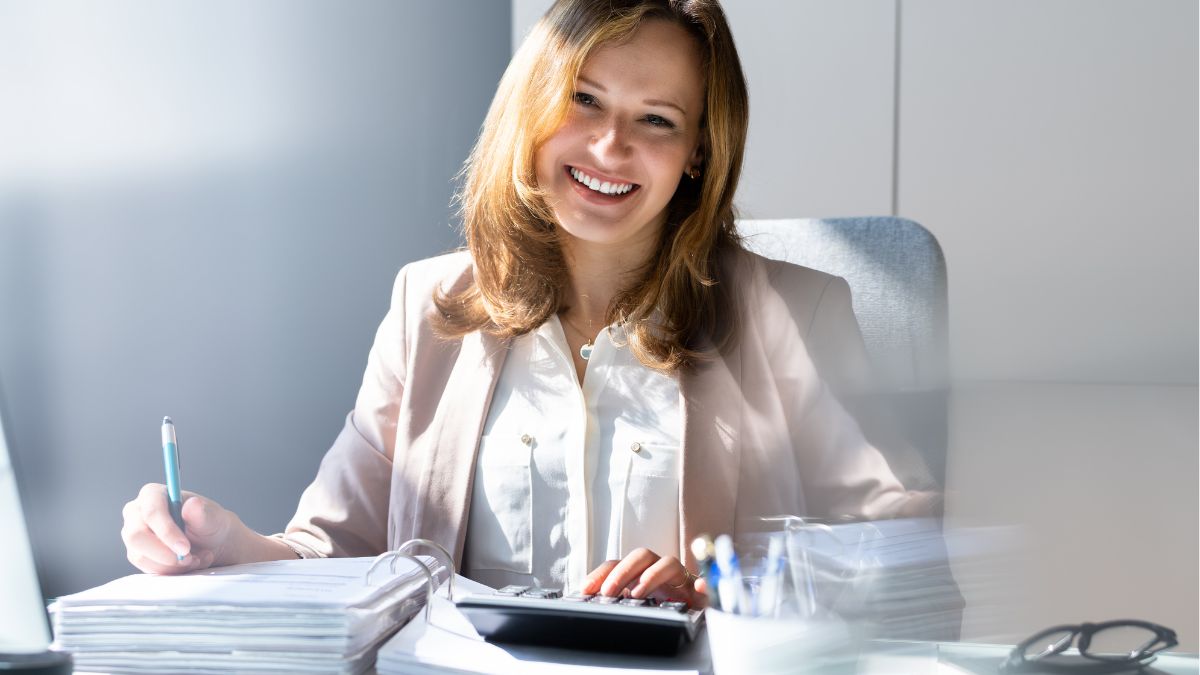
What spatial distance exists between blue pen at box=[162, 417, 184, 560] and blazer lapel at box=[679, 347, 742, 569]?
585mm

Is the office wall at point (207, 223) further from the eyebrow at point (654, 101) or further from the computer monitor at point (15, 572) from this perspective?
the eyebrow at point (654, 101)

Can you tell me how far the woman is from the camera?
127 cm

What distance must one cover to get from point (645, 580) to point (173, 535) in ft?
1.36

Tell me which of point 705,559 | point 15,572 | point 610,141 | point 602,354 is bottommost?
point 15,572

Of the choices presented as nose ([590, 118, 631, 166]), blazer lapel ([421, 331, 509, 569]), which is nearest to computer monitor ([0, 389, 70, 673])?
blazer lapel ([421, 331, 509, 569])

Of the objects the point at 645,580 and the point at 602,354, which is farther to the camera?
the point at 602,354

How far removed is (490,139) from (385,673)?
940 mm

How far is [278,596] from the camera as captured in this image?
0.74 meters

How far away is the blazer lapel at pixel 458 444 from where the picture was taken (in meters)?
1.28

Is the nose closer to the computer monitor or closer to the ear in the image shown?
the ear

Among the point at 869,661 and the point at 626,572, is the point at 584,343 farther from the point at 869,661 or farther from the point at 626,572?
the point at 869,661

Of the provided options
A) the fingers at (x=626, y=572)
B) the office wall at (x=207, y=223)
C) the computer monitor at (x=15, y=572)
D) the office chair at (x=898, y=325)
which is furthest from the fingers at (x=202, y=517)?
the office wall at (x=207, y=223)

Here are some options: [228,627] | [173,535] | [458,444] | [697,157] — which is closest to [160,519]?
[173,535]

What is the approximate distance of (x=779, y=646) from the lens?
29.0 inches
